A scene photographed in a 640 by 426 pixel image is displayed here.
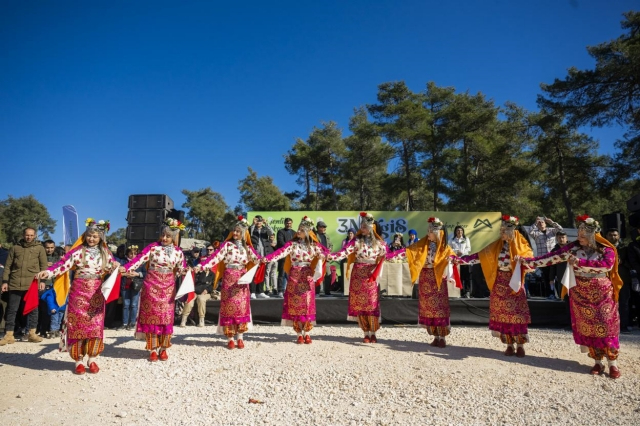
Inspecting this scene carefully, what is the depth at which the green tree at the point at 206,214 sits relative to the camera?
38.1 meters

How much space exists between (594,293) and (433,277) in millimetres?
1935

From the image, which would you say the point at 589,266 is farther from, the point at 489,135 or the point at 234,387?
the point at 489,135

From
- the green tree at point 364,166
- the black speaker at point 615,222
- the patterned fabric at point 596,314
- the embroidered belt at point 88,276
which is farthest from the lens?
the green tree at point 364,166

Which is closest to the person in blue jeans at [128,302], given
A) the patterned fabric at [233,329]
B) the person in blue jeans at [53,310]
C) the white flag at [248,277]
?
the person in blue jeans at [53,310]

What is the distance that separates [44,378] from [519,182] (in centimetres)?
1958

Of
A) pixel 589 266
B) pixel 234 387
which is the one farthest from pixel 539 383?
pixel 234 387

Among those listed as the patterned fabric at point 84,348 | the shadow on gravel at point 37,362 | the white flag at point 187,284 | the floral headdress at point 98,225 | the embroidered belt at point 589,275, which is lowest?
the shadow on gravel at point 37,362

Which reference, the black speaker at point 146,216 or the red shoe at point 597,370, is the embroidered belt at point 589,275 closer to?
the red shoe at point 597,370

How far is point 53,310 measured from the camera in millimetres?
7219

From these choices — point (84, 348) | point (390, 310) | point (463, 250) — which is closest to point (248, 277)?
point (84, 348)

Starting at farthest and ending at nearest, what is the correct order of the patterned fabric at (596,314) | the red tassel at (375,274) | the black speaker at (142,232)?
the black speaker at (142,232) < the red tassel at (375,274) < the patterned fabric at (596,314)

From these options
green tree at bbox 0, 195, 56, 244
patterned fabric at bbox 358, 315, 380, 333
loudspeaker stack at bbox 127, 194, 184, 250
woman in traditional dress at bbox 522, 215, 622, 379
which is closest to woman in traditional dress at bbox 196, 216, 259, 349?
patterned fabric at bbox 358, 315, 380, 333

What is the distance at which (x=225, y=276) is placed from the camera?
613cm

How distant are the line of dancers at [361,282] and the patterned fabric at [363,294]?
15 millimetres
